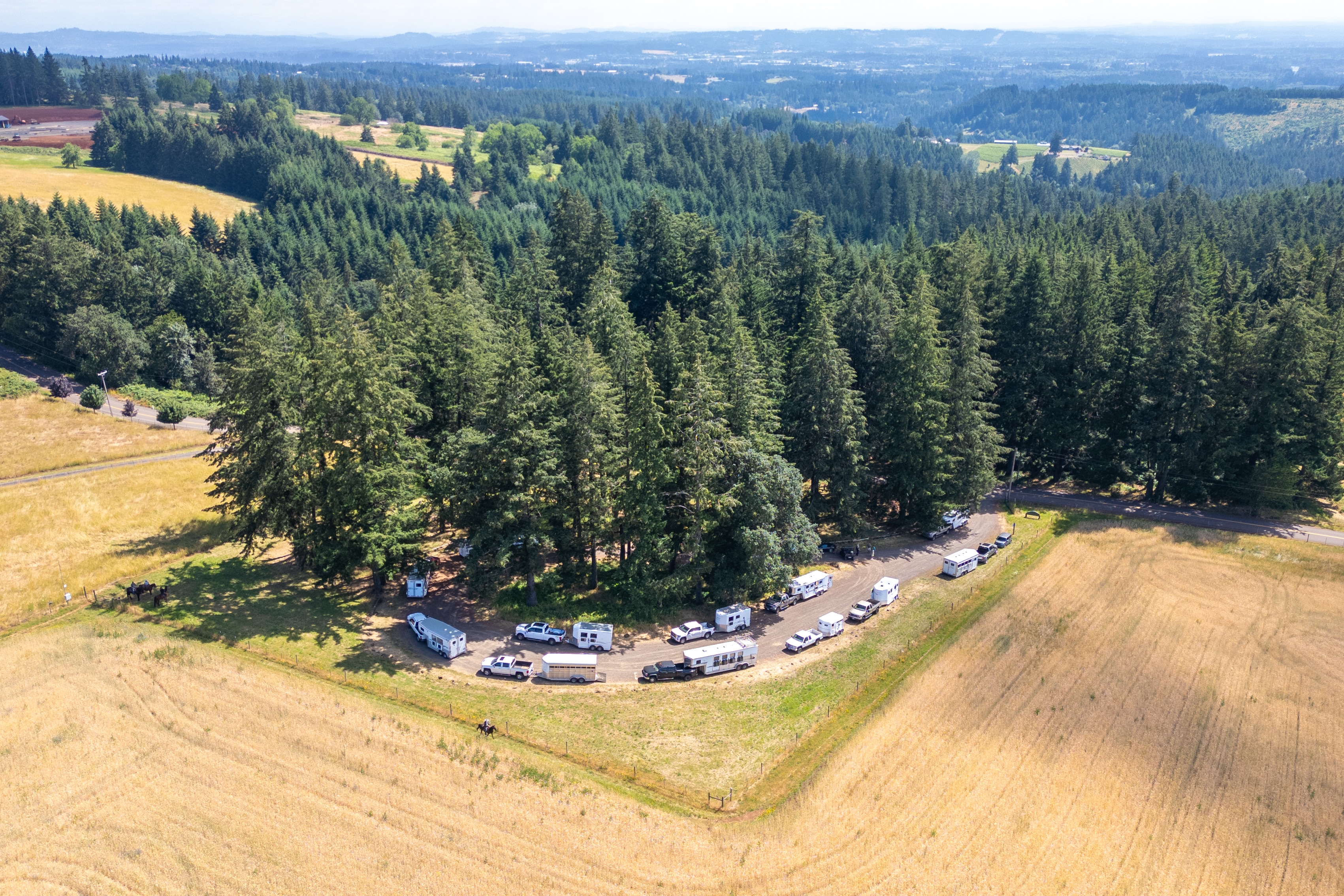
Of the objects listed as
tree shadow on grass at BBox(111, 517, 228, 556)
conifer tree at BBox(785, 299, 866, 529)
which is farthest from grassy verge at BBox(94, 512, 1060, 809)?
conifer tree at BBox(785, 299, 866, 529)

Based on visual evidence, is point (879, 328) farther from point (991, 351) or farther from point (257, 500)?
point (257, 500)

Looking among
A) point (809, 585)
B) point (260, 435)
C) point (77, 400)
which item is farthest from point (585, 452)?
point (77, 400)

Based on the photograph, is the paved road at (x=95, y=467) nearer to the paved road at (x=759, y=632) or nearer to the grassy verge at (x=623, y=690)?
the grassy verge at (x=623, y=690)

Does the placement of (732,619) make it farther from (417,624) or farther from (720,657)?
(417,624)

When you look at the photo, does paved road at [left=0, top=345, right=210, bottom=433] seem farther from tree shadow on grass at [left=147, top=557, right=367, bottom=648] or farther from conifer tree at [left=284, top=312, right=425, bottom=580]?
conifer tree at [left=284, top=312, right=425, bottom=580]

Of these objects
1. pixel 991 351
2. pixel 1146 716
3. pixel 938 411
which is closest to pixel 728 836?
pixel 1146 716

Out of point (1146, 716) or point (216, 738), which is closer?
point (216, 738)
